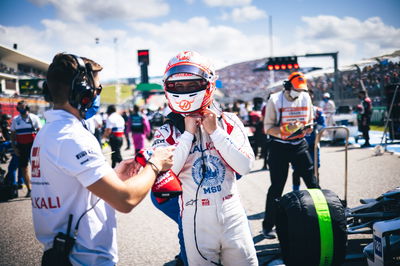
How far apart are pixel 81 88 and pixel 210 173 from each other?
0.99m

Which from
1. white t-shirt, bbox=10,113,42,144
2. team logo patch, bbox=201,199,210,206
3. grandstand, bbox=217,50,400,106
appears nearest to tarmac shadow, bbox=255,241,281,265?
team logo patch, bbox=201,199,210,206

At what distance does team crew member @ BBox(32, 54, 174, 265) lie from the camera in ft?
4.53

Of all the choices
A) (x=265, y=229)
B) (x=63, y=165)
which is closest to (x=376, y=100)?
(x=265, y=229)

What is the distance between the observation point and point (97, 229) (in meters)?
1.53

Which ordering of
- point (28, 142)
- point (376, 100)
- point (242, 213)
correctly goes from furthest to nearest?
1. point (376, 100)
2. point (28, 142)
3. point (242, 213)

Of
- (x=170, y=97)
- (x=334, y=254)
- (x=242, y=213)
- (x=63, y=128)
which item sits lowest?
(x=334, y=254)

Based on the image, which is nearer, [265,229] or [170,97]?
[170,97]

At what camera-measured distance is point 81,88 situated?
1593 millimetres

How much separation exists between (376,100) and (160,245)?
13.9 m

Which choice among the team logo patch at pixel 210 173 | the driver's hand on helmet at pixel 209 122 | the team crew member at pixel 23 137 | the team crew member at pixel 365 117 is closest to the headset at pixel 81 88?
the driver's hand on helmet at pixel 209 122

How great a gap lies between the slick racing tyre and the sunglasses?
53.8 inches

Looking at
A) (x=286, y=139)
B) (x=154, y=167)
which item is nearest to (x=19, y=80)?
(x=286, y=139)

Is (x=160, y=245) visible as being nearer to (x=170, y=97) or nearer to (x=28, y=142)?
(x=170, y=97)

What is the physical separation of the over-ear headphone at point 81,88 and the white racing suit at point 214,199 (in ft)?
2.04
